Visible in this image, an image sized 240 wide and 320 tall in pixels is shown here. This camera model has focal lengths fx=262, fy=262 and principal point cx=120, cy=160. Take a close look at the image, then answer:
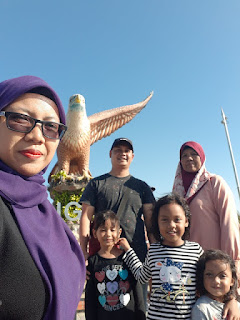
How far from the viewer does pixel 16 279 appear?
0.88 m

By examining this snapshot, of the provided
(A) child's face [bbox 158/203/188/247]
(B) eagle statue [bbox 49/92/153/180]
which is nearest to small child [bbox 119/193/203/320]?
(A) child's face [bbox 158/203/188/247]

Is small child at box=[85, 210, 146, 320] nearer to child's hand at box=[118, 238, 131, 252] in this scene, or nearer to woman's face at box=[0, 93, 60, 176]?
child's hand at box=[118, 238, 131, 252]

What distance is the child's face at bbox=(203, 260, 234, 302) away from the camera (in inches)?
69.5

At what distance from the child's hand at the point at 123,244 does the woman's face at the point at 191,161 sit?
36.1 inches

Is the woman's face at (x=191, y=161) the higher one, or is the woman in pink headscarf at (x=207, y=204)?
the woman's face at (x=191, y=161)

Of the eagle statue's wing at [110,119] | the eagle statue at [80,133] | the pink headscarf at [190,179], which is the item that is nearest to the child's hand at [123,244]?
the pink headscarf at [190,179]

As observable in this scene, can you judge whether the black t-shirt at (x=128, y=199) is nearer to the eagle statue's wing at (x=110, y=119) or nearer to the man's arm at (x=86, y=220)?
the man's arm at (x=86, y=220)

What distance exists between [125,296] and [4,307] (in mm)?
1446

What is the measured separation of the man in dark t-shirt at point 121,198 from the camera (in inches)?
92.8

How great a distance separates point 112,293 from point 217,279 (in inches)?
32.5

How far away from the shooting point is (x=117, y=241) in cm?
225

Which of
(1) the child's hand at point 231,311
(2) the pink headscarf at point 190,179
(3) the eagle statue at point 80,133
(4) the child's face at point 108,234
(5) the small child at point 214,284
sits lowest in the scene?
(1) the child's hand at point 231,311

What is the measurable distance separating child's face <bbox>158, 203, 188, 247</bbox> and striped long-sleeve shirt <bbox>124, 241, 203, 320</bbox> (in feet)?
0.18

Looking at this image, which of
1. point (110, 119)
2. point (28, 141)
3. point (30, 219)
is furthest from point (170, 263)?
point (110, 119)
